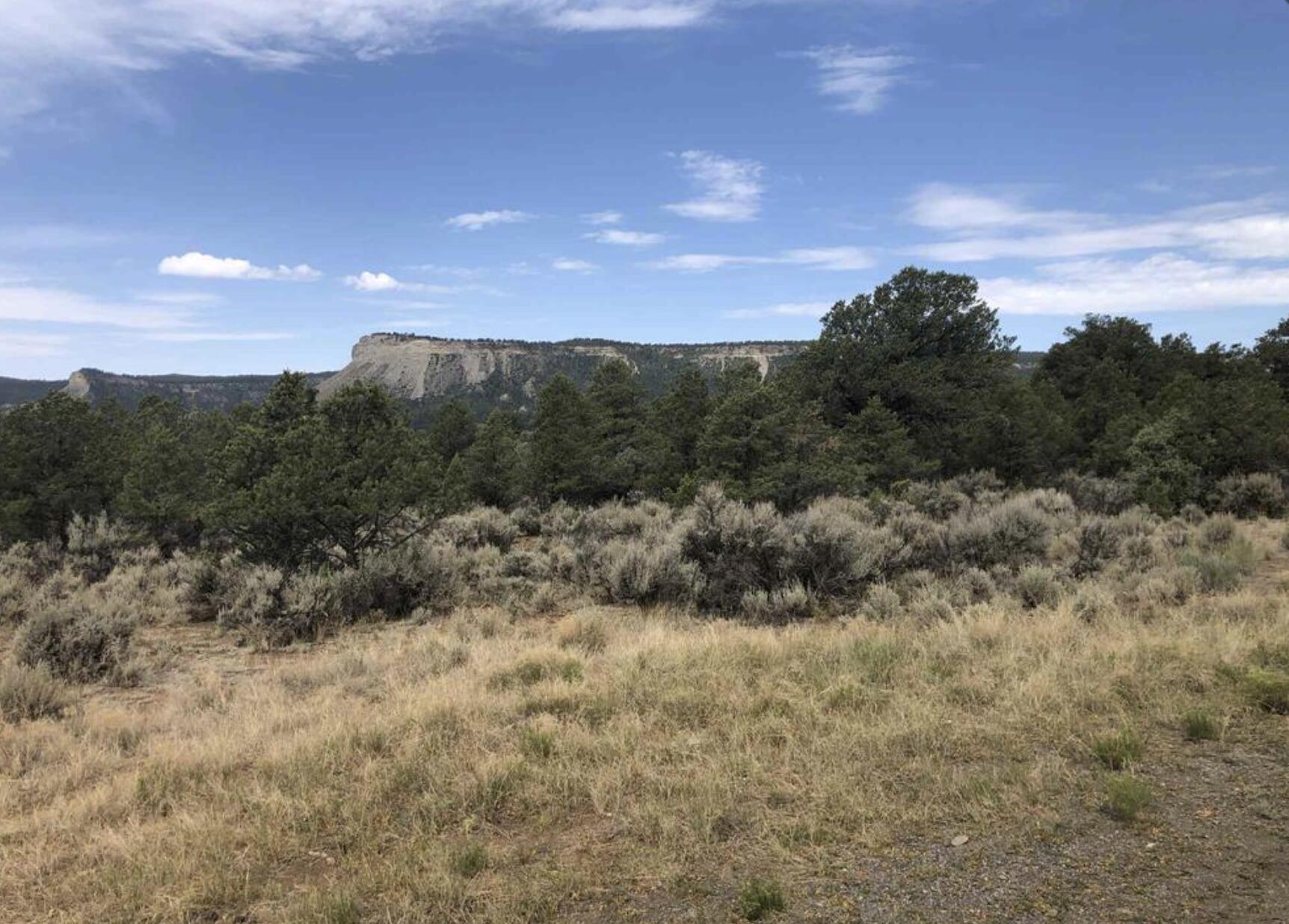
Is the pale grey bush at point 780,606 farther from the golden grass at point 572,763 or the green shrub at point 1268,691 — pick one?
the green shrub at point 1268,691

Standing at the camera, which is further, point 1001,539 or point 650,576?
point 1001,539

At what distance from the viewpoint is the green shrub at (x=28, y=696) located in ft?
22.5

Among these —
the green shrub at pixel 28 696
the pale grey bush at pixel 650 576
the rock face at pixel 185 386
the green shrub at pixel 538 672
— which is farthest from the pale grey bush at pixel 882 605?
the rock face at pixel 185 386

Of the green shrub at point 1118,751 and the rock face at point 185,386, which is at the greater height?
the rock face at point 185,386

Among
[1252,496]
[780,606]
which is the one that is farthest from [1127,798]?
[1252,496]

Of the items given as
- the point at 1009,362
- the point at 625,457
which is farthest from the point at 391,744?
the point at 1009,362

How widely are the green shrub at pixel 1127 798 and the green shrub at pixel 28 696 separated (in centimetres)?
861

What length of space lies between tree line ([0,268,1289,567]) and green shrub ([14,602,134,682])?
300 cm

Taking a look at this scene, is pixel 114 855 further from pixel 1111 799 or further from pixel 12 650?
pixel 12 650

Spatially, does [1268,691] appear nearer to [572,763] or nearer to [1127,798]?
[1127,798]

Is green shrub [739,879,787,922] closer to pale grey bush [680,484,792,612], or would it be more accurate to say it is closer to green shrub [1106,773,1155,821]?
green shrub [1106,773,1155,821]

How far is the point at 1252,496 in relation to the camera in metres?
18.1

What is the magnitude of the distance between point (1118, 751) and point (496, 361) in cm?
14628

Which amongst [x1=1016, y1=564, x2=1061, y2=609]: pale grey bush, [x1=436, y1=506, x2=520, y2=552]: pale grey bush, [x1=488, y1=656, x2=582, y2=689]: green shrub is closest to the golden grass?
[x1=488, y1=656, x2=582, y2=689]: green shrub
